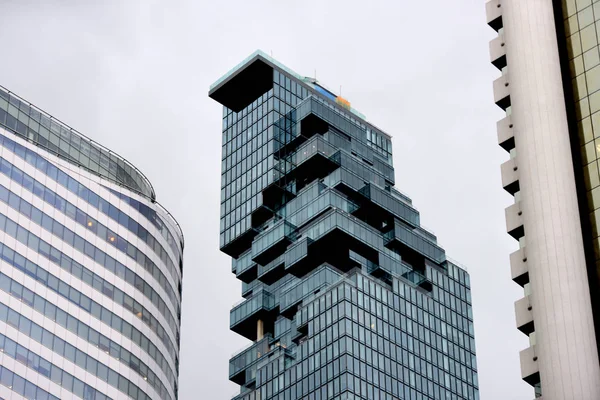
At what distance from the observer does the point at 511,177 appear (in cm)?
8531

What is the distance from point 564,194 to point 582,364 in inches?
431

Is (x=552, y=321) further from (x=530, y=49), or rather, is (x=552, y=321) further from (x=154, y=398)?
(x=154, y=398)

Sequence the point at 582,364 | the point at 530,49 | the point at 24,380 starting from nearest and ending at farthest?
the point at 582,364 < the point at 530,49 < the point at 24,380

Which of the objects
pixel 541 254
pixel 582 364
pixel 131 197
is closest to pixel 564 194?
pixel 541 254

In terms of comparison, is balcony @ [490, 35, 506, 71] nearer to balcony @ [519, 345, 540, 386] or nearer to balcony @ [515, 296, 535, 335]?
balcony @ [515, 296, 535, 335]

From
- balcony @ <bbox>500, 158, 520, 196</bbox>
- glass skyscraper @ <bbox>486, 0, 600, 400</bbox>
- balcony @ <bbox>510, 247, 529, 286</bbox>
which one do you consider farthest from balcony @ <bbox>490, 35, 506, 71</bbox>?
balcony @ <bbox>510, 247, 529, 286</bbox>

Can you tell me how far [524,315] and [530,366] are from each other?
3.31 metres

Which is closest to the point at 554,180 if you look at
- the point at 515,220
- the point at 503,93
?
the point at 515,220

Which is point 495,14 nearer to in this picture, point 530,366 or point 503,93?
point 503,93

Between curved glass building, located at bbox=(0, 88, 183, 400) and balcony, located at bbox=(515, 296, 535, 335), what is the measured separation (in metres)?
55.8

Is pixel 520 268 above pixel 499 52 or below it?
below

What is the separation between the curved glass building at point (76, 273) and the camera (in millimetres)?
124062

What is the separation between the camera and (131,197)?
14100 centimetres

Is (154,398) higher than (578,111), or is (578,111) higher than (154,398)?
(154,398)
